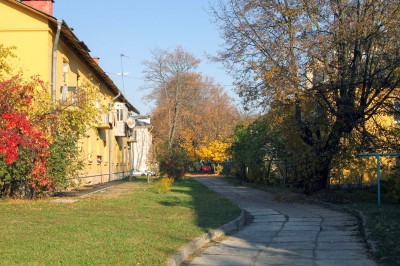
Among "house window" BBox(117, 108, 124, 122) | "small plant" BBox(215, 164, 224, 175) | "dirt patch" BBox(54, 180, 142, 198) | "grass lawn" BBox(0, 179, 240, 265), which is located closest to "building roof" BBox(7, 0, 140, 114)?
"house window" BBox(117, 108, 124, 122)

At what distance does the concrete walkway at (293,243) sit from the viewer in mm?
8469

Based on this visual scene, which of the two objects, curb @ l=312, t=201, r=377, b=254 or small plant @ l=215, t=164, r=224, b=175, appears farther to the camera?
small plant @ l=215, t=164, r=224, b=175

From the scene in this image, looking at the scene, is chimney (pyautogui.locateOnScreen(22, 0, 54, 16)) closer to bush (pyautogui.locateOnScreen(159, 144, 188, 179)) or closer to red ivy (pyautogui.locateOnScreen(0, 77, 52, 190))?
red ivy (pyautogui.locateOnScreen(0, 77, 52, 190))

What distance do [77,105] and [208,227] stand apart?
342 inches

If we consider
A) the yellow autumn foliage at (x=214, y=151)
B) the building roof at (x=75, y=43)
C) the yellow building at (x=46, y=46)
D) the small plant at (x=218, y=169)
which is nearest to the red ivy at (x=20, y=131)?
the yellow building at (x=46, y=46)

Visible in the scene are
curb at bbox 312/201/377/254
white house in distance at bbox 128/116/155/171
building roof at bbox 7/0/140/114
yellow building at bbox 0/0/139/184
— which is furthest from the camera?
white house in distance at bbox 128/116/155/171

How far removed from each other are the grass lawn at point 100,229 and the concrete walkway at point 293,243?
0.75 meters

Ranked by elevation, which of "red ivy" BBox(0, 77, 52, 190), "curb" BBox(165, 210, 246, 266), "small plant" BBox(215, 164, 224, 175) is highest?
"red ivy" BBox(0, 77, 52, 190)

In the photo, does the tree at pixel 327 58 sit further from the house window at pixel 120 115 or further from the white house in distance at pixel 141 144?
the white house in distance at pixel 141 144

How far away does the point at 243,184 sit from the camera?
34.9 meters

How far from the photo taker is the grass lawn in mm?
7641

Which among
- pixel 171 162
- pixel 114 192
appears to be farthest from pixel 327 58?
pixel 171 162

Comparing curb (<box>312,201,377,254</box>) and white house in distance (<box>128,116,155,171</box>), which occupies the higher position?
white house in distance (<box>128,116,155,171</box>)

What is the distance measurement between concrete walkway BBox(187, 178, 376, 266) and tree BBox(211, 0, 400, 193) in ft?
14.1
